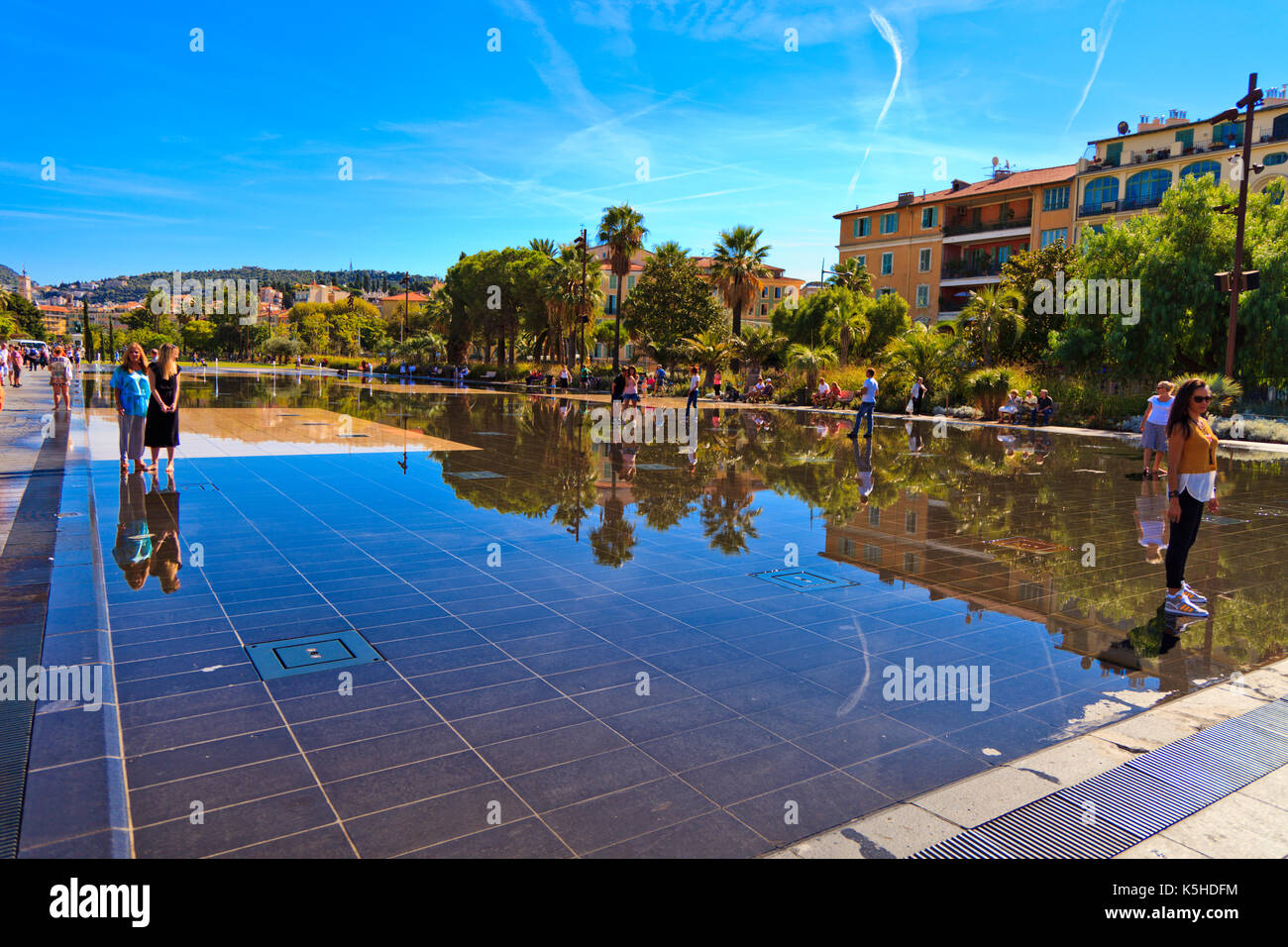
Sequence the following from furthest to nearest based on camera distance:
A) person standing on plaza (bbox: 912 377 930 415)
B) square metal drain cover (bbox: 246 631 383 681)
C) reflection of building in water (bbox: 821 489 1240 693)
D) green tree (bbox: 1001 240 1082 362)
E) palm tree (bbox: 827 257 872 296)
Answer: palm tree (bbox: 827 257 872 296) < green tree (bbox: 1001 240 1082 362) < person standing on plaza (bbox: 912 377 930 415) < reflection of building in water (bbox: 821 489 1240 693) < square metal drain cover (bbox: 246 631 383 681)

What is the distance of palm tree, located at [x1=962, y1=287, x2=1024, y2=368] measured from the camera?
100 ft

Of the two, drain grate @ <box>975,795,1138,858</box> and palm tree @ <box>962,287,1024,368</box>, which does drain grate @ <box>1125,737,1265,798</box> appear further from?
palm tree @ <box>962,287,1024,368</box>

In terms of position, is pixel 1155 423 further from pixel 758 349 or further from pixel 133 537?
pixel 758 349

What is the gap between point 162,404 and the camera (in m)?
11.2

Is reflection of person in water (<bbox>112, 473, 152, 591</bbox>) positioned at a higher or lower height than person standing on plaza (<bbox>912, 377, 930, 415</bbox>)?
lower

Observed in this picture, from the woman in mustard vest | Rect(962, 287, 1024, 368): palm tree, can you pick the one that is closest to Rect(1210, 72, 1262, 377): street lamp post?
Rect(962, 287, 1024, 368): palm tree

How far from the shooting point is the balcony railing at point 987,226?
54.3 meters

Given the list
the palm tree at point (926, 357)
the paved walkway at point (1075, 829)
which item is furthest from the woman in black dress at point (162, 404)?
the palm tree at point (926, 357)

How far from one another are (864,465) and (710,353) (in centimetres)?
2810

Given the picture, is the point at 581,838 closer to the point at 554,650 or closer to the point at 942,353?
the point at 554,650

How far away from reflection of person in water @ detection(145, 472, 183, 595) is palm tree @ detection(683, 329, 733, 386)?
111 ft

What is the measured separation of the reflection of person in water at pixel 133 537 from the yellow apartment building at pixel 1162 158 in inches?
1834
